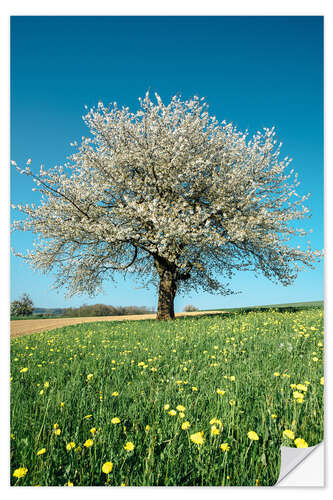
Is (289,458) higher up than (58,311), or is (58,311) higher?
(58,311)

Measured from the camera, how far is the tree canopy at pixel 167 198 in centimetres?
932

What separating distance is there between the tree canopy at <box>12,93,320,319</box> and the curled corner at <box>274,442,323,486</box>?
22.0 feet

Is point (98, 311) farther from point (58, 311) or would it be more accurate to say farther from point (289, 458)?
point (289, 458)

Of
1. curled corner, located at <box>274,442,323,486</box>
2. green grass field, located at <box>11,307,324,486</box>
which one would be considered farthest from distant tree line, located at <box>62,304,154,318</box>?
curled corner, located at <box>274,442,323,486</box>

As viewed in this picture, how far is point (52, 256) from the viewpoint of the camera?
10.7m

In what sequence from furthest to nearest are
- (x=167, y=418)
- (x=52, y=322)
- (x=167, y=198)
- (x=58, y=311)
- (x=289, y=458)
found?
(x=167, y=198) → (x=52, y=322) → (x=58, y=311) → (x=167, y=418) → (x=289, y=458)

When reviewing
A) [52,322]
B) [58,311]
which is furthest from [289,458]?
[52,322]

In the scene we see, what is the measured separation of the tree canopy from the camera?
30.6 feet

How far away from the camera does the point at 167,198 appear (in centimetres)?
992

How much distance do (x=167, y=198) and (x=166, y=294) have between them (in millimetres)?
3528

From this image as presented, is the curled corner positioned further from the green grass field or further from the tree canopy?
the tree canopy
